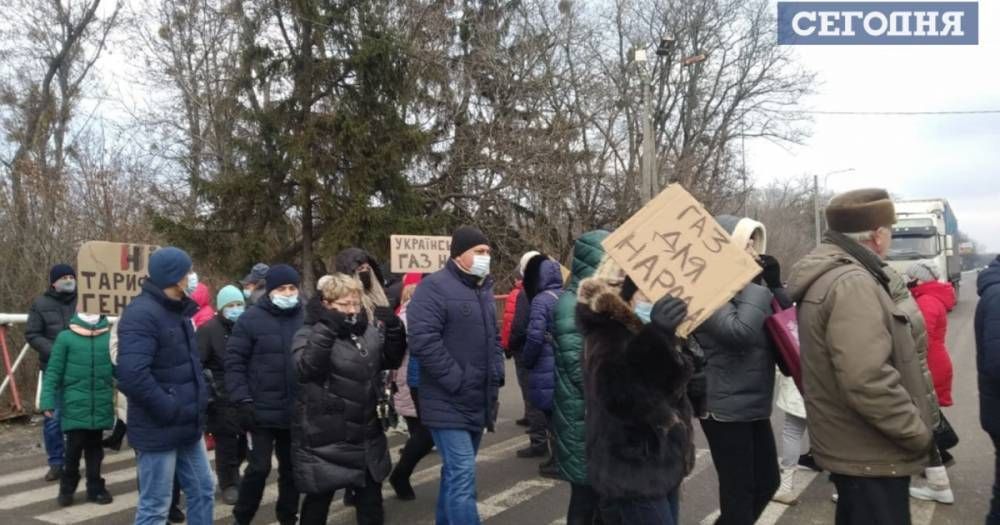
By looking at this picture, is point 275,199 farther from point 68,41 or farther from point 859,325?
point 859,325

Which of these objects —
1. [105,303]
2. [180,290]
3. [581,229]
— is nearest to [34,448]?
[105,303]

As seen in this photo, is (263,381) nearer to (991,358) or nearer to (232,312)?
(232,312)

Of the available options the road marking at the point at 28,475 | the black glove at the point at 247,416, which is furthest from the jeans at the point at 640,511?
the road marking at the point at 28,475

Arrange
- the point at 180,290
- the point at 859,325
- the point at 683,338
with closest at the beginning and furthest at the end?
the point at 859,325 → the point at 683,338 → the point at 180,290

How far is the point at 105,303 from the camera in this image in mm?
5965

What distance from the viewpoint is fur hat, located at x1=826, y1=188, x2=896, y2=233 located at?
334 centimetres

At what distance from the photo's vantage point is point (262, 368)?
5.26 metres

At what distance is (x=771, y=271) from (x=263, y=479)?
3.46 metres

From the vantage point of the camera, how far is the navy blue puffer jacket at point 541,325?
6.14 m

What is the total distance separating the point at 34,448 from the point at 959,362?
1461 cm

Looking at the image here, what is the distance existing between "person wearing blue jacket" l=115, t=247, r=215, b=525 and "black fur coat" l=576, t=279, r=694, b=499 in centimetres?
232

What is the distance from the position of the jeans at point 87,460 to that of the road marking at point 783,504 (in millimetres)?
5056

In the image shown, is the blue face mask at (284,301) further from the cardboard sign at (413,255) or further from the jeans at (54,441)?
the cardboard sign at (413,255)

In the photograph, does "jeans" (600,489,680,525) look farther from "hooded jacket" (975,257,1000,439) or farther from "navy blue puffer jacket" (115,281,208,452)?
"navy blue puffer jacket" (115,281,208,452)
